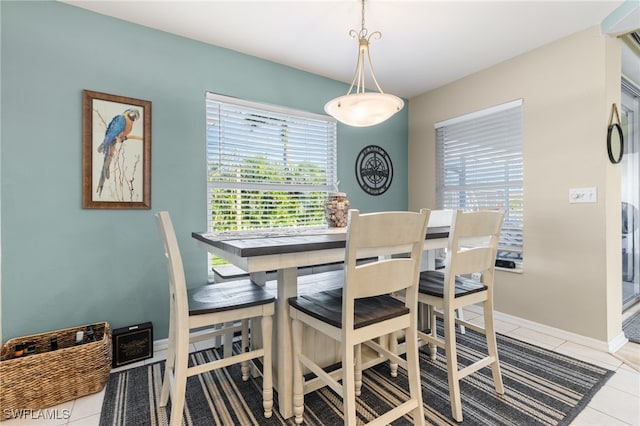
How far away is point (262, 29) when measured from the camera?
240 cm

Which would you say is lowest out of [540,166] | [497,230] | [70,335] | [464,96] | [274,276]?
[70,335]

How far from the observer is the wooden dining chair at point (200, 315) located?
1380 millimetres

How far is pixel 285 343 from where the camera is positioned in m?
1.54

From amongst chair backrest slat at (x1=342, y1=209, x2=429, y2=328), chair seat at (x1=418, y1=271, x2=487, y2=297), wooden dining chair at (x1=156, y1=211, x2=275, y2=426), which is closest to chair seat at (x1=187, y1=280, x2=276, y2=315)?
wooden dining chair at (x1=156, y1=211, x2=275, y2=426)

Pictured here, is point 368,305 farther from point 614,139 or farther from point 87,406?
point 614,139

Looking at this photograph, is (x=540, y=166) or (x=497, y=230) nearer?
(x=497, y=230)

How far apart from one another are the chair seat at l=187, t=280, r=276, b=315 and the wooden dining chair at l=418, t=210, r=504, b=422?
90cm

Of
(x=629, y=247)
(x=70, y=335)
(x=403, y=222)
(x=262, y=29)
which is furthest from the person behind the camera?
(x=629, y=247)

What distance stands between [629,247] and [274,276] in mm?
3745

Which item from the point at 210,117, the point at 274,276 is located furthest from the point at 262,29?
the point at 274,276

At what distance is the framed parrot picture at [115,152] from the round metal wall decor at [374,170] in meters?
2.16

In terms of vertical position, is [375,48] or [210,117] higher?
[375,48]

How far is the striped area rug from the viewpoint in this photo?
5.15 ft

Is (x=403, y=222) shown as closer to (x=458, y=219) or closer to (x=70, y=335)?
(x=458, y=219)
